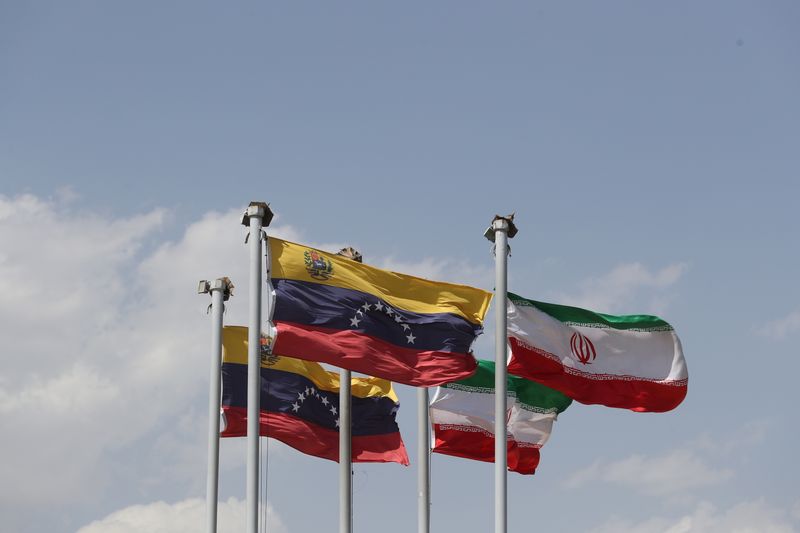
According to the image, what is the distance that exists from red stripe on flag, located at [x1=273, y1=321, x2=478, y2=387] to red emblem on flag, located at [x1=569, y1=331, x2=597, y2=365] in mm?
2444

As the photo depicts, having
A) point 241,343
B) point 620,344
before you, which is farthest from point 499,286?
point 241,343

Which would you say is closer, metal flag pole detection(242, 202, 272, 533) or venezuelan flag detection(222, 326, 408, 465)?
metal flag pole detection(242, 202, 272, 533)

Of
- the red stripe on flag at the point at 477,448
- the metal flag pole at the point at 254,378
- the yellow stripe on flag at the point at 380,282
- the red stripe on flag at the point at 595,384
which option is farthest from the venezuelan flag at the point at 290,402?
the metal flag pole at the point at 254,378

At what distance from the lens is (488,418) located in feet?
109

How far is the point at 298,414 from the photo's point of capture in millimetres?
30609

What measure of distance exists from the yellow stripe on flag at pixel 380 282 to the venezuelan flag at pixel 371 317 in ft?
0.06

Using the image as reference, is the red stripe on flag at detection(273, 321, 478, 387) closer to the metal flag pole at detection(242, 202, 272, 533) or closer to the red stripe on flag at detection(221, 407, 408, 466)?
the metal flag pole at detection(242, 202, 272, 533)

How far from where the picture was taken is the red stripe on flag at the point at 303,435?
3016 cm

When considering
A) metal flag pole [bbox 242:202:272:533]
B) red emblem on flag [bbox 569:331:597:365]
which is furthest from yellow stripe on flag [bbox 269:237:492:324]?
red emblem on flag [bbox 569:331:597:365]

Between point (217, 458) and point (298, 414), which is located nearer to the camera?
point (217, 458)

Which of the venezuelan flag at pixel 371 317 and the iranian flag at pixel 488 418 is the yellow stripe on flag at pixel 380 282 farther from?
the iranian flag at pixel 488 418

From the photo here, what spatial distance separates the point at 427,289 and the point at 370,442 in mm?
4705

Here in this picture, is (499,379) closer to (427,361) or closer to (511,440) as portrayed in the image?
(427,361)

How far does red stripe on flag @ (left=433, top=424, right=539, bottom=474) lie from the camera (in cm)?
3234
